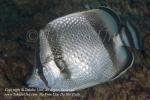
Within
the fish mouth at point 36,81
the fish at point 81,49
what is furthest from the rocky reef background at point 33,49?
the fish at point 81,49

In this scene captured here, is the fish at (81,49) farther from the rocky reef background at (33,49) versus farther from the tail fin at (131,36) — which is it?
the rocky reef background at (33,49)

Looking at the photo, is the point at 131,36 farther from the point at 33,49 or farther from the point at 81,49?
the point at 33,49

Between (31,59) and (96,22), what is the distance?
0.80 m

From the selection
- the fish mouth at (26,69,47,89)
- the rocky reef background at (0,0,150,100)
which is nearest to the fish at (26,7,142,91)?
the fish mouth at (26,69,47,89)


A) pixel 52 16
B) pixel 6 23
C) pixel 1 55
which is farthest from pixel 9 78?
pixel 52 16

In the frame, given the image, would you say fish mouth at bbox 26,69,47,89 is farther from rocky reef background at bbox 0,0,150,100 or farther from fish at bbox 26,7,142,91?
rocky reef background at bbox 0,0,150,100

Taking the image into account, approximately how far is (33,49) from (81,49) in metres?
0.75

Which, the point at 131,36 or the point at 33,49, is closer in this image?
the point at 131,36

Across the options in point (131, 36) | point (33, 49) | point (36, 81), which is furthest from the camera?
point (33, 49)

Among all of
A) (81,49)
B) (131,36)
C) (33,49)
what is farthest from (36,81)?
(33,49)

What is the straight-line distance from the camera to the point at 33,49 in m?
2.15

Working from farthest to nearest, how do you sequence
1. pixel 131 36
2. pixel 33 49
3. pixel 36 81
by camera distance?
1. pixel 33 49
2. pixel 36 81
3. pixel 131 36

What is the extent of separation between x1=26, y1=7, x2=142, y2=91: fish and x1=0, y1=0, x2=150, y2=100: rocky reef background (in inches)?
24.1

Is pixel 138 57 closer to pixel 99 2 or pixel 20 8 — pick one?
pixel 99 2
